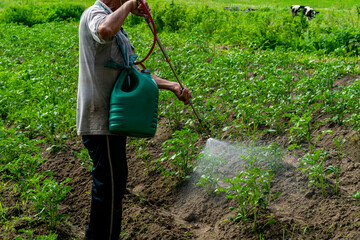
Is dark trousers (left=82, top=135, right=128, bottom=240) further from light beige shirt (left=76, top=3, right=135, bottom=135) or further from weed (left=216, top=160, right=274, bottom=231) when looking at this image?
weed (left=216, top=160, right=274, bottom=231)

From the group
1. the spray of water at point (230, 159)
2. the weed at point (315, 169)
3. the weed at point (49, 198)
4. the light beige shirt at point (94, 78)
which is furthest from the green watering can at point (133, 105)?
the weed at point (315, 169)

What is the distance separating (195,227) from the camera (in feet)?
11.6

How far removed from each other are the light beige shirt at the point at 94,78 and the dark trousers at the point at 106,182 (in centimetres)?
10

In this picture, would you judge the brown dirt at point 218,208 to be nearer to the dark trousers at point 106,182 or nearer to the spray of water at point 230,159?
the spray of water at point 230,159

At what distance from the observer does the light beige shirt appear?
2682mm

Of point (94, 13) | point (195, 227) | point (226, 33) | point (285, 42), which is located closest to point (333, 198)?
point (195, 227)

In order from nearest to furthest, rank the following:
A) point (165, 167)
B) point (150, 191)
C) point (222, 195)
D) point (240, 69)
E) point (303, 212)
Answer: point (303, 212), point (222, 195), point (150, 191), point (165, 167), point (240, 69)

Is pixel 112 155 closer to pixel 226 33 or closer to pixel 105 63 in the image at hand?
pixel 105 63

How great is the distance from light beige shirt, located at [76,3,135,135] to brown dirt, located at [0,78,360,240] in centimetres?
106

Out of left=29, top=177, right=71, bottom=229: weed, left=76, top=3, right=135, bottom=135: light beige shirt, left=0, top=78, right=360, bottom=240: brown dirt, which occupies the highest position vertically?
left=76, top=3, right=135, bottom=135: light beige shirt

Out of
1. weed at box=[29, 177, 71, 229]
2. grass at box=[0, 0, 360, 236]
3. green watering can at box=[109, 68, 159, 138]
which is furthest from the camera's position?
grass at box=[0, 0, 360, 236]

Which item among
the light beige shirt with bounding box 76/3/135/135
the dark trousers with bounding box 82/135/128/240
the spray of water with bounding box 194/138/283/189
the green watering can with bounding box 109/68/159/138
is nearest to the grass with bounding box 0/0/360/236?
the spray of water with bounding box 194/138/283/189

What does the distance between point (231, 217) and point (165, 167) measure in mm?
1192

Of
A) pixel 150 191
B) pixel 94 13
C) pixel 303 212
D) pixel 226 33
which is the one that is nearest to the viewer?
pixel 94 13
